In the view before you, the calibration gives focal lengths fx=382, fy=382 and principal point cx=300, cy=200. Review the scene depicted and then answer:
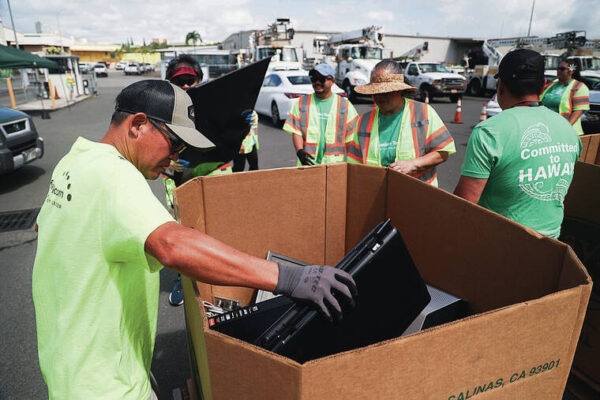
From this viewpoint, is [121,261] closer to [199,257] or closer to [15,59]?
[199,257]

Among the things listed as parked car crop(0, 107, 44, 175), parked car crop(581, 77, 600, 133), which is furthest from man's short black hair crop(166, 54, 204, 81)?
parked car crop(581, 77, 600, 133)

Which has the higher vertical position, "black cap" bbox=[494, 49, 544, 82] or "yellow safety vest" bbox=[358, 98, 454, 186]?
"black cap" bbox=[494, 49, 544, 82]

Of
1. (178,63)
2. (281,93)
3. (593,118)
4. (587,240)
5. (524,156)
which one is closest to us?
(524,156)

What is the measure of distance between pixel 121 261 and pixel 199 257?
280 millimetres

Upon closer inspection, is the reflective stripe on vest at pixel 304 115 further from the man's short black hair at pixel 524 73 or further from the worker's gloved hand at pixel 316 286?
the worker's gloved hand at pixel 316 286

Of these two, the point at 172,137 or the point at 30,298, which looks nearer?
the point at 172,137

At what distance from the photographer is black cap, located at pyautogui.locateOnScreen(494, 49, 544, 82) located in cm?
182

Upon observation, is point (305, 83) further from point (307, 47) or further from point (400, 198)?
point (307, 47)

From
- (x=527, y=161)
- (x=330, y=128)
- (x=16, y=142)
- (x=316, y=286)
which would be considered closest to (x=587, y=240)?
(x=527, y=161)

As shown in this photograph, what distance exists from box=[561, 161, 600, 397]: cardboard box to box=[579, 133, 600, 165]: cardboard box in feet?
3.53

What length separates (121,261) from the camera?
104 centimetres

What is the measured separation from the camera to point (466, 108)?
1622cm

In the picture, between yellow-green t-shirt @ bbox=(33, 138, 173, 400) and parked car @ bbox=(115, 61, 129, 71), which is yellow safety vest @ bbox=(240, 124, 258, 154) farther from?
parked car @ bbox=(115, 61, 129, 71)

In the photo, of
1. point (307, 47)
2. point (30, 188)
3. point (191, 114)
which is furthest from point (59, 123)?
point (307, 47)
